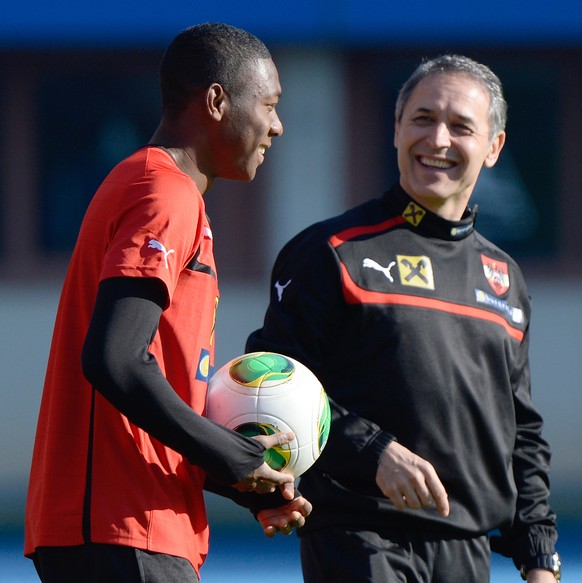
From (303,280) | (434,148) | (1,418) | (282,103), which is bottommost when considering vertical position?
(1,418)

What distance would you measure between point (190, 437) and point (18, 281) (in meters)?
8.61

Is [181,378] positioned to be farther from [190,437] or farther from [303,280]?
[303,280]

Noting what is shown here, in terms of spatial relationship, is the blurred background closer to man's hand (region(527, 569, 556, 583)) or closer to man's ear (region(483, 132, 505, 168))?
man's ear (region(483, 132, 505, 168))

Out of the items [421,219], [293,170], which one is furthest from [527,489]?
[293,170]

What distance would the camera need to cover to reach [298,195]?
36.3ft

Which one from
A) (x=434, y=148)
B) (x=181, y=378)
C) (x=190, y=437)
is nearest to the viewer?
(x=190, y=437)

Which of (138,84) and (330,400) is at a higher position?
(138,84)

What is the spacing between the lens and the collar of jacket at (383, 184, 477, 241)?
163 inches

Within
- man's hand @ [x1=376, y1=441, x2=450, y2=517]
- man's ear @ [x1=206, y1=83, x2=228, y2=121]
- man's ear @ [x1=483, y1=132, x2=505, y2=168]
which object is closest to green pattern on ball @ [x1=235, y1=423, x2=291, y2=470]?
man's hand @ [x1=376, y1=441, x2=450, y2=517]

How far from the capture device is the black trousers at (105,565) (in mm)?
2916

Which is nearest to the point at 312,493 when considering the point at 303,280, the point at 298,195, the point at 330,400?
the point at 330,400

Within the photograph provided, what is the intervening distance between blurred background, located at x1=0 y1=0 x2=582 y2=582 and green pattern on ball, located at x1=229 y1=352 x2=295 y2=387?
24.7 ft

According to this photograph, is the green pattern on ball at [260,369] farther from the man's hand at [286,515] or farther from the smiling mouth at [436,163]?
the smiling mouth at [436,163]

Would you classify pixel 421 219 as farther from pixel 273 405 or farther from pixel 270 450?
pixel 270 450
